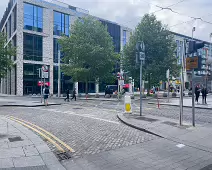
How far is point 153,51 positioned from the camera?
29.6m

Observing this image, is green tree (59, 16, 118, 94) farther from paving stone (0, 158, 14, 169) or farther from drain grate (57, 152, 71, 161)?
paving stone (0, 158, 14, 169)

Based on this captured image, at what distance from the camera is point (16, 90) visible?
41.9 m

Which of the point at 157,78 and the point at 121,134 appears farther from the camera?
the point at 157,78

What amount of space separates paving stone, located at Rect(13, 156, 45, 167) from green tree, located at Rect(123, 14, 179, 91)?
81.1ft

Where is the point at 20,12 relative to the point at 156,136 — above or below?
above

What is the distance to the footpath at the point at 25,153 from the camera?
458 centimetres

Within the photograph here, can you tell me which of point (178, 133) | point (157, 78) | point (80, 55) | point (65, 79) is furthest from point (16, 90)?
point (178, 133)

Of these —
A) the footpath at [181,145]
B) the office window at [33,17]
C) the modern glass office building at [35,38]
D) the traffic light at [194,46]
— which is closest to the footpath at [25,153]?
the footpath at [181,145]

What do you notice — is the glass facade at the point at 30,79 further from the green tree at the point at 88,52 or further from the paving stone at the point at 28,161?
the paving stone at the point at 28,161

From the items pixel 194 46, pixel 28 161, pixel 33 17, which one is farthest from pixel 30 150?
pixel 33 17

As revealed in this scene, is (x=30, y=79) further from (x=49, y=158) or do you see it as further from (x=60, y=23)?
(x=49, y=158)

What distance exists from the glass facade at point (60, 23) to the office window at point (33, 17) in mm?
3633

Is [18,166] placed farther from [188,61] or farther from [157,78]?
[157,78]

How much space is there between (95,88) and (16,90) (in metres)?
19.5
